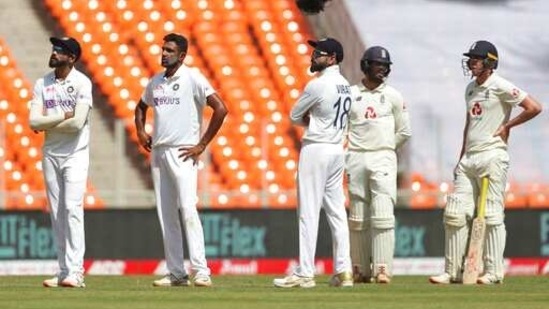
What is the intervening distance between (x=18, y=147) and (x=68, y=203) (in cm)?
894

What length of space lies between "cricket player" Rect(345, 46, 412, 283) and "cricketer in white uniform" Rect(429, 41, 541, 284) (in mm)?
528

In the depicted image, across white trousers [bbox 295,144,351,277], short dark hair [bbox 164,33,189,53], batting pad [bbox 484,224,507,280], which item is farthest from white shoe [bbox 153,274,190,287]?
batting pad [bbox 484,224,507,280]

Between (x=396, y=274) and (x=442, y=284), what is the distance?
4764 millimetres

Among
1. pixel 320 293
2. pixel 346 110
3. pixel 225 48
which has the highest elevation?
pixel 225 48

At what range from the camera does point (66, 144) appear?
13.5 meters

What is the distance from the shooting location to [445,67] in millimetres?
23750

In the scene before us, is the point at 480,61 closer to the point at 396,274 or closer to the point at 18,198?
the point at 396,274

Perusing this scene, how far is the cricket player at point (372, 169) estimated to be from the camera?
49.9 feet

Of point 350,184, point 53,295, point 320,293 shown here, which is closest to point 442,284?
point 350,184

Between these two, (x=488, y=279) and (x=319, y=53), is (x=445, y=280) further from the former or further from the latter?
(x=319, y=53)

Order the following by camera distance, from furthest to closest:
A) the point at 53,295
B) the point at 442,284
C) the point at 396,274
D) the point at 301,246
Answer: the point at 396,274 → the point at 442,284 → the point at 301,246 → the point at 53,295

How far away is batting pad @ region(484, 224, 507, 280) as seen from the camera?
591 inches

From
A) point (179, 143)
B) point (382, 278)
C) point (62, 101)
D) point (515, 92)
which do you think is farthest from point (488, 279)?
point (62, 101)

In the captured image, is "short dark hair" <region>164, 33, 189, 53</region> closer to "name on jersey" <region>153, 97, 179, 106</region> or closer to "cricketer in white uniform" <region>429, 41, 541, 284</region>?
"name on jersey" <region>153, 97, 179, 106</region>
